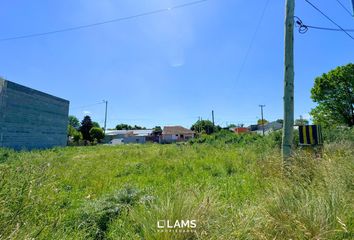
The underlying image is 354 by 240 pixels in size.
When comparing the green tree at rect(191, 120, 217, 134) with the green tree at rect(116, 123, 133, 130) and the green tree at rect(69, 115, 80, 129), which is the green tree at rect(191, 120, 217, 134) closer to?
the green tree at rect(116, 123, 133, 130)

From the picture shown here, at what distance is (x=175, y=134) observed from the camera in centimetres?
6022

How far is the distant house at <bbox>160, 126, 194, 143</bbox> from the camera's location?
197 feet

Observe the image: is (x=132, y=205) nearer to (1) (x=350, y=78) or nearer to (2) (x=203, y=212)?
(2) (x=203, y=212)

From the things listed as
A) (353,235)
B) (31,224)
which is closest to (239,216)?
(353,235)

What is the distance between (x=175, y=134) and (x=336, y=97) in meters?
40.2

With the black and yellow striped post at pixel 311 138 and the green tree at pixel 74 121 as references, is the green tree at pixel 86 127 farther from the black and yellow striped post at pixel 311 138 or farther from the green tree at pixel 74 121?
the black and yellow striped post at pixel 311 138

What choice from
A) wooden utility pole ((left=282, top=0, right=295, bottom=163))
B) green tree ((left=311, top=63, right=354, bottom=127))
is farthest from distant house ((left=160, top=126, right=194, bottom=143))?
wooden utility pole ((left=282, top=0, right=295, bottom=163))

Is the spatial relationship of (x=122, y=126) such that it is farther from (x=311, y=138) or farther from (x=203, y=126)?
(x=311, y=138)

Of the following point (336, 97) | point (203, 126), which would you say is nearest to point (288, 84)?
point (336, 97)

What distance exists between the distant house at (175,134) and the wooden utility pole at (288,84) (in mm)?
54914

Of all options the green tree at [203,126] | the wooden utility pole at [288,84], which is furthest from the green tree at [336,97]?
the green tree at [203,126]

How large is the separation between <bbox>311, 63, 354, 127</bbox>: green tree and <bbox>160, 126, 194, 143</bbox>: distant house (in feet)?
120

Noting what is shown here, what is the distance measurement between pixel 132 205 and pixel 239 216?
5.74ft

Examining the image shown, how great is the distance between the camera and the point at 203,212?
2176 millimetres
